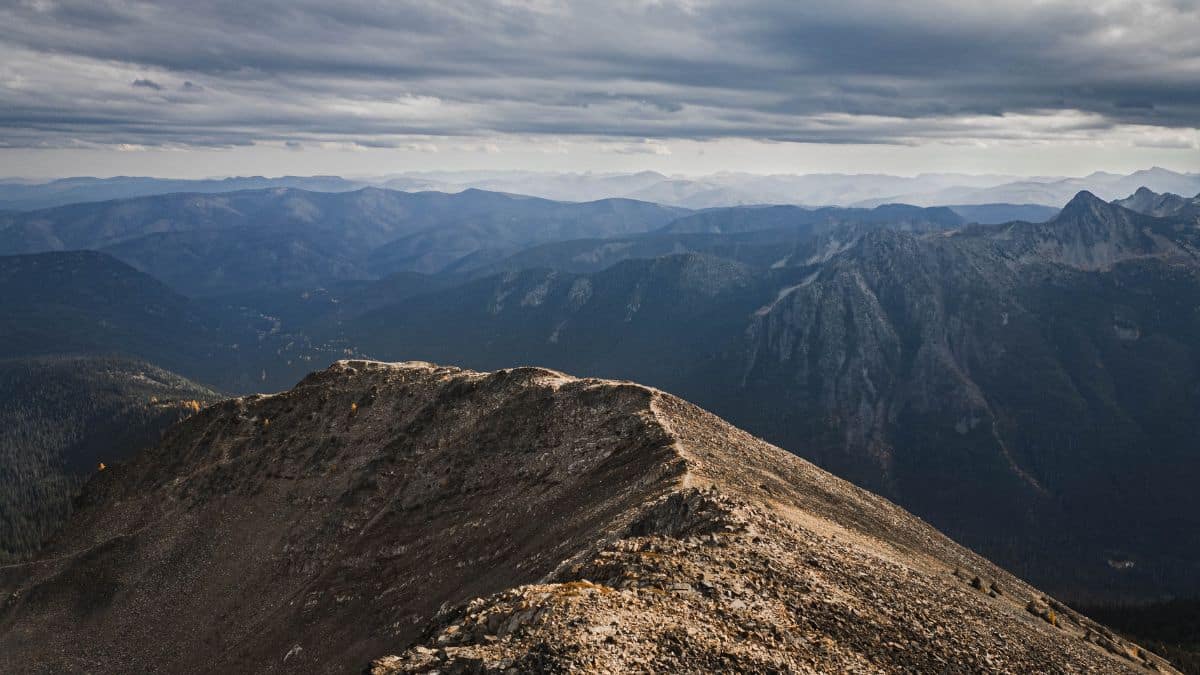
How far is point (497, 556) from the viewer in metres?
74.6

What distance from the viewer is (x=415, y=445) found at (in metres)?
113

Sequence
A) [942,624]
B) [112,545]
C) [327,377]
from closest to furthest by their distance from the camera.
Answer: [942,624] → [112,545] → [327,377]

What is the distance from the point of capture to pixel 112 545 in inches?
4747

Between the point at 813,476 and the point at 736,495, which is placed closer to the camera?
the point at 736,495

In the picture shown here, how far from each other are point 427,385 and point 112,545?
55.4 meters

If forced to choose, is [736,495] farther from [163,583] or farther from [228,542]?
[163,583]

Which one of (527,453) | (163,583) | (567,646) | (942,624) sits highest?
(567,646)

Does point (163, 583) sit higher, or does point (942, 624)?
point (942, 624)

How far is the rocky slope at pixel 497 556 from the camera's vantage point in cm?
4366

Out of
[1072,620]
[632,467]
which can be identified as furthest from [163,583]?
[1072,620]

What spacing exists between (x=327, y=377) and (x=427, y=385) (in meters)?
27.1

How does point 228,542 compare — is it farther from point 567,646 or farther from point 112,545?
point 567,646

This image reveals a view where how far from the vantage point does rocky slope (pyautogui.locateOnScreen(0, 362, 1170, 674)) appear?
143 ft

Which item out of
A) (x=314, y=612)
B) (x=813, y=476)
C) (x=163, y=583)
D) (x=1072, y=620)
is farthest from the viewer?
(x=163, y=583)
